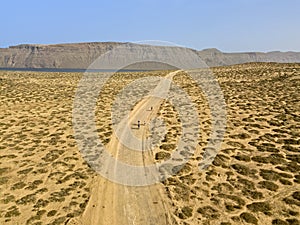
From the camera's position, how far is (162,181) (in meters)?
18.8

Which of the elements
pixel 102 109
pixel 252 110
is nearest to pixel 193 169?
pixel 252 110

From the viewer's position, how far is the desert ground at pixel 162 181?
1506 cm

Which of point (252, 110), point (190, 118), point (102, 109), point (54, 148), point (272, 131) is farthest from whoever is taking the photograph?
point (102, 109)

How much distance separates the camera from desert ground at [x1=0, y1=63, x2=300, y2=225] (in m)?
15.1

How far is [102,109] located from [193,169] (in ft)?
86.5

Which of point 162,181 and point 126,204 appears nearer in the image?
point 126,204

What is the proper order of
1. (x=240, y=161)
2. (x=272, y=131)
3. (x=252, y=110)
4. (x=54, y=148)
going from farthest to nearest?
(x=252, y=110)
(x=272, y=131)
(x=54, y=148)
(x=240, y=161)

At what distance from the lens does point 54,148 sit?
25797mm

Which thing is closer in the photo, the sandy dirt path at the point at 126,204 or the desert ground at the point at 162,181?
the sandy dirt path at the point at 126,204

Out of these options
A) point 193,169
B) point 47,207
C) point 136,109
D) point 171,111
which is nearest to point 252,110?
point 171,111

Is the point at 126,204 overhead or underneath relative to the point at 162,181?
overhead

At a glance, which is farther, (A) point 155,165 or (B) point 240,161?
(B) point 240,161

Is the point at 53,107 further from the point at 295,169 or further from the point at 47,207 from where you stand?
the point at 295,169

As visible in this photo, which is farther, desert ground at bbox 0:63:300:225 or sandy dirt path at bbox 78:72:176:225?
desert ground at bbox 0:63:300:225
